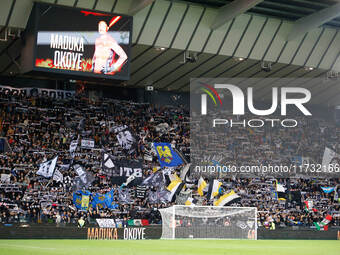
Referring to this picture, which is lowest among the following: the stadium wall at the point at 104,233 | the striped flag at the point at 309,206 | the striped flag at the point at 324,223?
the stadium wall at the point at 104,233

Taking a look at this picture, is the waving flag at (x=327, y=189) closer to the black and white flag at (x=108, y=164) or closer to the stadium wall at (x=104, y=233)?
the stadium wall at (x=104, y=233)

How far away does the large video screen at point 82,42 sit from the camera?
26.5 metres

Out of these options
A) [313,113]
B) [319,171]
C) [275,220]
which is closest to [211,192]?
[275,220]

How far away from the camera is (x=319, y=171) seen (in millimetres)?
44219

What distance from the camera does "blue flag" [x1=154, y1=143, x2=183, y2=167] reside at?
125 feet

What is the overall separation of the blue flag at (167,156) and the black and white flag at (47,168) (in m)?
7.47

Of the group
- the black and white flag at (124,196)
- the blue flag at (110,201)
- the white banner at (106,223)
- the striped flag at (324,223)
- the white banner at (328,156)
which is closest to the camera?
the white banner at (106,223)

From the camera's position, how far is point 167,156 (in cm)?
3847

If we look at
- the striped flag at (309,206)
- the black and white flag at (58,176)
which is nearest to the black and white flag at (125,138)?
the black and white flag at (58,176)

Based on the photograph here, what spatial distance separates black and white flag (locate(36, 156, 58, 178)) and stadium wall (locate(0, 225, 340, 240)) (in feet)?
18.5

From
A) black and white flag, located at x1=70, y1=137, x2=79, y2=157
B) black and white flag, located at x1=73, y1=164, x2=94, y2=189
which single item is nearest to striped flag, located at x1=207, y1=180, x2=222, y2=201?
black and white flag, located at x1=73, y1=164, x2=94, y2=189

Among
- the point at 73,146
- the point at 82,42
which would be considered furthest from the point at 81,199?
the point at 82,42

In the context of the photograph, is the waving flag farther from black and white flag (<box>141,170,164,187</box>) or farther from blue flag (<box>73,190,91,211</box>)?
blue flag (<box>73,190,91,211</box>)

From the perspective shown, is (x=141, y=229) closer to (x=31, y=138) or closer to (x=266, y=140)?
(x=31, y=138)
